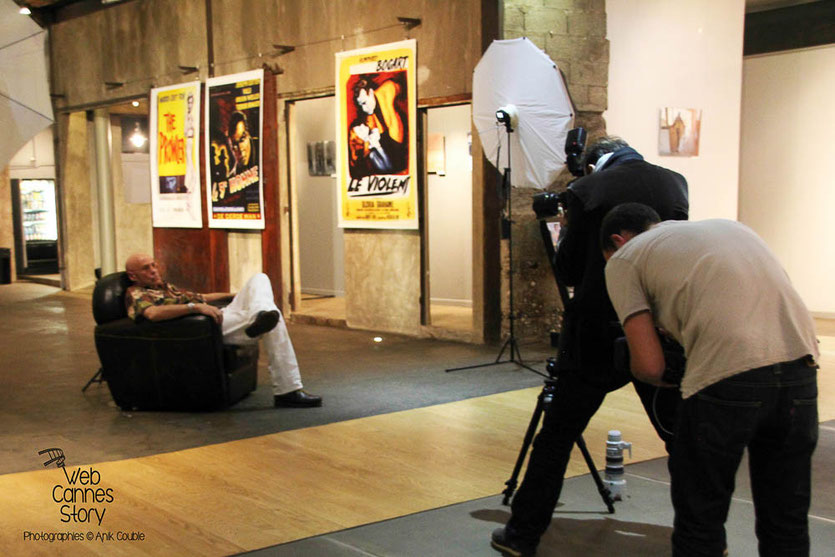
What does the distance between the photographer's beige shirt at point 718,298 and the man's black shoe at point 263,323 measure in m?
3.50

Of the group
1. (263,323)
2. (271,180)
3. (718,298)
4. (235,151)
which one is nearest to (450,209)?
(271,180)

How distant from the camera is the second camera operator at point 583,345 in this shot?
3287mm

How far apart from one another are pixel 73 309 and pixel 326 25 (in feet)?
Answer: 17.6

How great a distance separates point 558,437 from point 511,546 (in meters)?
0.45

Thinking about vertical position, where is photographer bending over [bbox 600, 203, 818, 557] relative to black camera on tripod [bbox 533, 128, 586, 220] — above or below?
below

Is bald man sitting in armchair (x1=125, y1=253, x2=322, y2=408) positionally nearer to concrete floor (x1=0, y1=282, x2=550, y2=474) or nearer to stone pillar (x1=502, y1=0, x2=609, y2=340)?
concrete floor (x1=0, y1=282, x2=550, y2=474)

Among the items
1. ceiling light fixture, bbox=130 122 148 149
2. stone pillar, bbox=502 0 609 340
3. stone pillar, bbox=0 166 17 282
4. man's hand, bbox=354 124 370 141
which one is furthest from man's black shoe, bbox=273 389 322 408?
stone pillar, bbox=0 166 17 282

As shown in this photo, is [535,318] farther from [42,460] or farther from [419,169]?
[42,460]

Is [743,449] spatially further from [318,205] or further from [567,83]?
[318,205]

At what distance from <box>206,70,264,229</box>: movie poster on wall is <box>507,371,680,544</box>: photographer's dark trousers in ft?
25.3

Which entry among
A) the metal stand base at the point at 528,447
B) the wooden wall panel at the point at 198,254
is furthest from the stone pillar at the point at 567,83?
the wooden wall panel at the point at 198,254

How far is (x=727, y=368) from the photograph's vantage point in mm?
2467

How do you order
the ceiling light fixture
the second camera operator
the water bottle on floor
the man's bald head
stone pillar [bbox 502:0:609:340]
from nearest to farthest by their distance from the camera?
the second camera operator
the water bottle on floor
the man's bald head
stone pillar [bbox 502:0:609:340]
the ceiling light fixture

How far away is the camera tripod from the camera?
364cm
